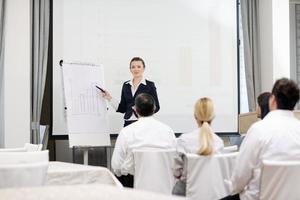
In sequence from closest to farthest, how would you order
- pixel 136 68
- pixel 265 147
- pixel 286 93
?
1. pixel 265 147
2. pixel 286 93
3. pixel 136 68

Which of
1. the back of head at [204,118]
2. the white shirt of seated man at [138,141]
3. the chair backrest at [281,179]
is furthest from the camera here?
the white shirt of seated man at [138,141]

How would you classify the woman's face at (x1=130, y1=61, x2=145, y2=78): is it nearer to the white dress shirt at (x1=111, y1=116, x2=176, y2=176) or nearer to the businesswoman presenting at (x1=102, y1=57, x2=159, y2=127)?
the businesswoman presenting at (x1=102, y1=57, x2=159, y2=127)

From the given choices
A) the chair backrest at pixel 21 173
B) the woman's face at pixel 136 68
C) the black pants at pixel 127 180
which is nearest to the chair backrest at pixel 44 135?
the woman's face at pixel 136 68

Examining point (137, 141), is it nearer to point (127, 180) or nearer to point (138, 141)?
point (138, 141)

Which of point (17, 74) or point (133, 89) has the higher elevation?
point (17, 74)

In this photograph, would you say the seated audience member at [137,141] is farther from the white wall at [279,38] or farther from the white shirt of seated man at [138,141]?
the white wall at [279,38]

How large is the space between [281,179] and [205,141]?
88 cm

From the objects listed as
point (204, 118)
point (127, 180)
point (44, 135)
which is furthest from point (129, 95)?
point (204, 118)

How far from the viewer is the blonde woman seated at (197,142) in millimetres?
3250

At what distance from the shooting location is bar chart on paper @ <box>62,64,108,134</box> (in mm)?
5149

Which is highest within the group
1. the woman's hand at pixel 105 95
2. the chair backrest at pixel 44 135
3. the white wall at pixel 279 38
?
the white wall at pixel 279 38

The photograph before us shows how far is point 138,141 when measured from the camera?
11.4 ft

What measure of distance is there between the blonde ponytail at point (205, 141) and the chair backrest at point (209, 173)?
6cm

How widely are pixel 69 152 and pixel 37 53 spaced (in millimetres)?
1320
